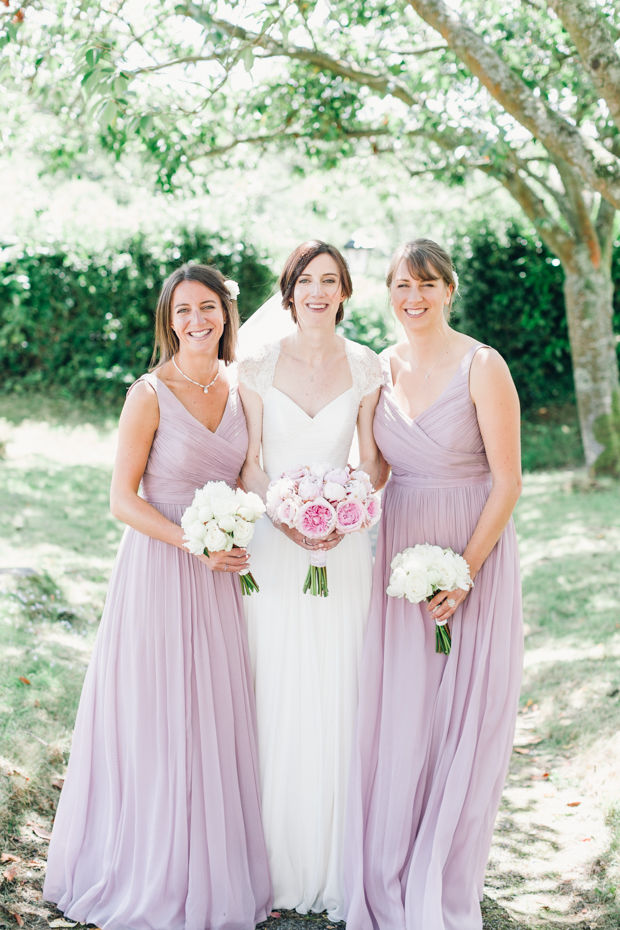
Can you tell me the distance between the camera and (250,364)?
3812mm

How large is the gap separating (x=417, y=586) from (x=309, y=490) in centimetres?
58

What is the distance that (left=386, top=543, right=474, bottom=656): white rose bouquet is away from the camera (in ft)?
10.7

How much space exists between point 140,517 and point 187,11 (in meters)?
3.96

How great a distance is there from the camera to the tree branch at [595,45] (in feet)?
13.1

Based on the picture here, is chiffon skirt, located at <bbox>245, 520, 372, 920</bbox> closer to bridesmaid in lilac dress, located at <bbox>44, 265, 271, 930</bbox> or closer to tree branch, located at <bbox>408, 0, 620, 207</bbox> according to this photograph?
bridesmaid in lilac dress, located at <bbox>44, 265, 271, 930</bbox>

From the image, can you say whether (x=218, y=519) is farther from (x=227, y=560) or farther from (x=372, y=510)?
(x=372, y=510)

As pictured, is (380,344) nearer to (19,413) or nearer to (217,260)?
(217,260)

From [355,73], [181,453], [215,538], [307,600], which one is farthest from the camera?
[355,73]

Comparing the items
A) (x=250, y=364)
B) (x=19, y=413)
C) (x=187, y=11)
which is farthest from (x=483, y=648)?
(x=19, y=413)

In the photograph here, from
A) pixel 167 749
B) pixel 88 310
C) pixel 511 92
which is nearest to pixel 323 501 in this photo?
pixel 167 749

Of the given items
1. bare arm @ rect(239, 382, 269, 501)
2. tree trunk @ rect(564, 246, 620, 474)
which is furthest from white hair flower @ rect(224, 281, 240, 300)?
tree trunk @ rect(564, 246, 620, 474)

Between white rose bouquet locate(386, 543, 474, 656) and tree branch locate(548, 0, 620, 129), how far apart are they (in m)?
2.47

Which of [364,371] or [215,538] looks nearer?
[215,538]

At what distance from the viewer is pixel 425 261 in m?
3.54
